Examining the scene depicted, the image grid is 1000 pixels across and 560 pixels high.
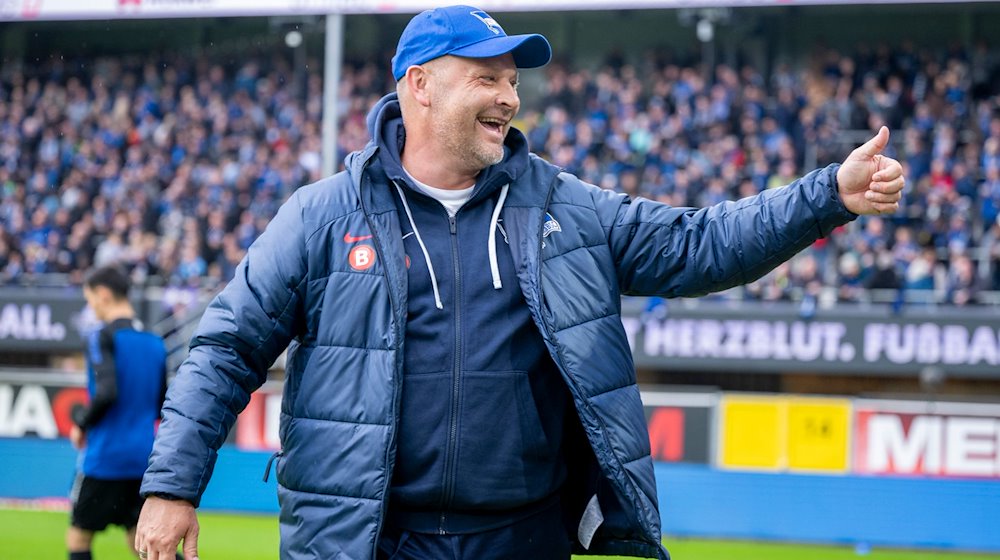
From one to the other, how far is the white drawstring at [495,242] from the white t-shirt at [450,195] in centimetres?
8

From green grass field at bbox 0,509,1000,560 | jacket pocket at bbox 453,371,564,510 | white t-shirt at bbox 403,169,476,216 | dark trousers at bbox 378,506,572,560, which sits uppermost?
white t-shirt at bbox 403,169,476,216

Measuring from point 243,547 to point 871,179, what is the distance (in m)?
7.77

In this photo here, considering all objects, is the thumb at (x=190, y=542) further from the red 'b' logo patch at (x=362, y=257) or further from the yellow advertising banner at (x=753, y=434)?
the yellow advertising banner at (x=753, y=434)

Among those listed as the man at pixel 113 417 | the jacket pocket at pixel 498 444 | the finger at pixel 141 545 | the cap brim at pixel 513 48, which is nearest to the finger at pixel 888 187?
the cap brim at pixel 513 48

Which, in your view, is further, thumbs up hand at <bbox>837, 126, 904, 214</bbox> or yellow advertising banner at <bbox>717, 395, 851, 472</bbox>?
yellow advertising banner at <bbox>717, 395, 851, 472</bbox>

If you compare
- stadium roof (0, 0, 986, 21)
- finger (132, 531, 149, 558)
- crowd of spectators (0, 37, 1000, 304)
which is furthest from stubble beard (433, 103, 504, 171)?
crowd of spectators (0, 37, 1000, 304)

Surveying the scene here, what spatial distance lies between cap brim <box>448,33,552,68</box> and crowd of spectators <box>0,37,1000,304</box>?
12811mm

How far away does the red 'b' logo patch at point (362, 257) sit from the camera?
3.19 meters

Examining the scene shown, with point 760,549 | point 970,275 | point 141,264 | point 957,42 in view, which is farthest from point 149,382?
point 957,42

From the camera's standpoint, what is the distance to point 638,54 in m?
22.9

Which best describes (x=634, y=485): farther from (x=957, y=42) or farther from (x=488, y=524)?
(x=957, y=42)

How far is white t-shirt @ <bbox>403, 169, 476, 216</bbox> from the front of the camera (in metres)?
3.32

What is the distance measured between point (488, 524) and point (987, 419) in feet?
33.7

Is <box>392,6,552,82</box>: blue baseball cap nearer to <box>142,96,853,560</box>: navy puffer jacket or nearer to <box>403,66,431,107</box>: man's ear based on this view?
<box>403,66,431,107</box>: man's ear
